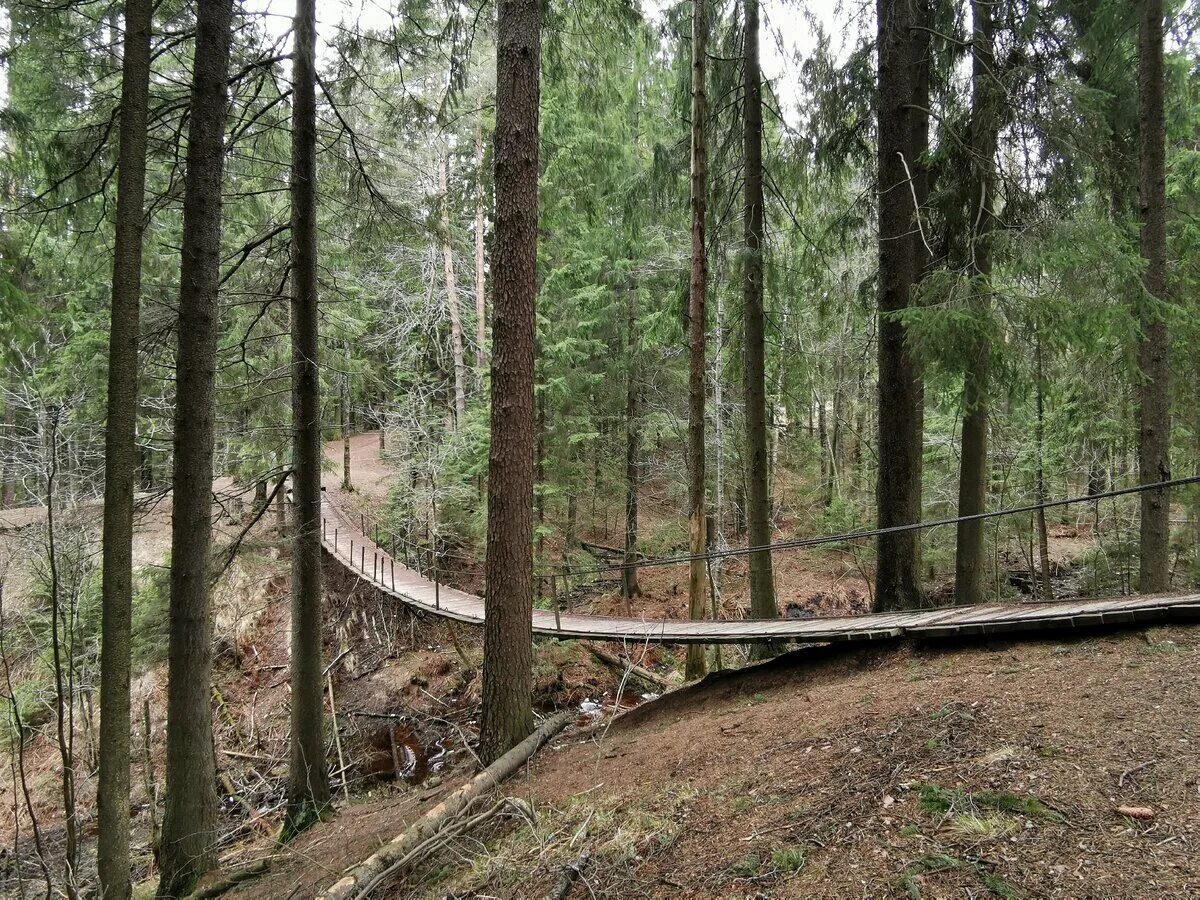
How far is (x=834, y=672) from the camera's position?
514 centimetres

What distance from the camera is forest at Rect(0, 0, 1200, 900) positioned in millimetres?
2992

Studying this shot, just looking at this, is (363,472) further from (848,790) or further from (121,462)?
(848,790)

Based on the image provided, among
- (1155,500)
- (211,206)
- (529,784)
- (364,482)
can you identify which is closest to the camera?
(529,784)

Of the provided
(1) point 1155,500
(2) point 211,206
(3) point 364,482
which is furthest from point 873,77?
(3) point 364,482

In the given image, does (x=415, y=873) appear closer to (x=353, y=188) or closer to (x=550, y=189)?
(x=353, y=188)

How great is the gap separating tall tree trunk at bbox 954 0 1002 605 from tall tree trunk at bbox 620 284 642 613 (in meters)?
6.36

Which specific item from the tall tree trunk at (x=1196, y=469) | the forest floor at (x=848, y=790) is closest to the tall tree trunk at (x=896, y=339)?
the forest floor at (x=848, y=790)

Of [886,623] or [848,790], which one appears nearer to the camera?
[848,790]

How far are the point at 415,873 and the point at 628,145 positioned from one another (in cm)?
1116

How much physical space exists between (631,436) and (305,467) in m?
7.76

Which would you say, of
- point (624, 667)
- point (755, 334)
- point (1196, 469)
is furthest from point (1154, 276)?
point (624, 667)

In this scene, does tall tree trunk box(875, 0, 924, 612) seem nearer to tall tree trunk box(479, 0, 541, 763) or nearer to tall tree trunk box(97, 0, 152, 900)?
tall tree trunk box(479, 0, 541, 763)

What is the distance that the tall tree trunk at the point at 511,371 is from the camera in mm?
4449

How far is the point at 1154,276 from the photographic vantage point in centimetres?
652
